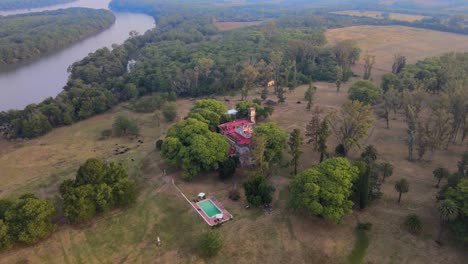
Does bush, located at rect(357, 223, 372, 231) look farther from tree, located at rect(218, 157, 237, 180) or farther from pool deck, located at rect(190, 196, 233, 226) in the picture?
tree, located at rect(218, 157, 237, 180)

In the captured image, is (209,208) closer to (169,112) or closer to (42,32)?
(169,112)

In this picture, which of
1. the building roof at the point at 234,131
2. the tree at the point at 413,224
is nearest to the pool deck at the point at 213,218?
the building roof at the point at 234,131

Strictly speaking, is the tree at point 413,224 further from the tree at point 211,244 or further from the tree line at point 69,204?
the tree line at point 69,204

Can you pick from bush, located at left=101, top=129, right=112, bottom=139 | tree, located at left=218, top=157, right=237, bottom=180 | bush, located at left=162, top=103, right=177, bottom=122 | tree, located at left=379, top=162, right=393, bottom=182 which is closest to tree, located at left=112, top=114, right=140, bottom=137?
bush, located at left=101, top=129, right=112, bottom=139

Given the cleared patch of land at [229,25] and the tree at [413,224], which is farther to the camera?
the cleared patch of land at [229,25]

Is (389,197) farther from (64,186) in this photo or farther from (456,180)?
(64,186)

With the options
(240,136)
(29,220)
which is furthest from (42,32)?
(29,220)
